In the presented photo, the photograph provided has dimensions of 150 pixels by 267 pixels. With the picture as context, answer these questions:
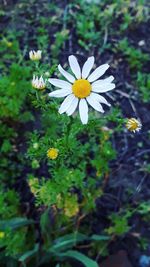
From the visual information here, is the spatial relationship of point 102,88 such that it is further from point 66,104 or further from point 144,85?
point 144,85

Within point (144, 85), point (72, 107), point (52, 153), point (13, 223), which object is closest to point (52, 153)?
point (52, 153)

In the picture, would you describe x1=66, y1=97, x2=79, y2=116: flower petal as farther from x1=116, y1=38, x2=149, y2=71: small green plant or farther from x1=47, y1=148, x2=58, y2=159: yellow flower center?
x1=116, y1=38, x2=149, y2=71: small green plant

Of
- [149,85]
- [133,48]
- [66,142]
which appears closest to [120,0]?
[133,48]

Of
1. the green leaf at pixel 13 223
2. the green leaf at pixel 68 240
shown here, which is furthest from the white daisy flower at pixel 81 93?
the green leaf at pixel 68 240

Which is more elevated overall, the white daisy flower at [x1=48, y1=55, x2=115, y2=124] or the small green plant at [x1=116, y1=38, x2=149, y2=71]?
the small green plant at [x1=116, y1=38, x2=149, y2=71]

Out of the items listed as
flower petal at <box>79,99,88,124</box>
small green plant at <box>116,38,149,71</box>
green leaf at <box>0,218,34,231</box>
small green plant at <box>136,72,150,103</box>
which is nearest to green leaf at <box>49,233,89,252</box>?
green leaf at <box>0,218,34,231</box>

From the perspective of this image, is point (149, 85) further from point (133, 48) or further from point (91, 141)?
point (91, 141)
